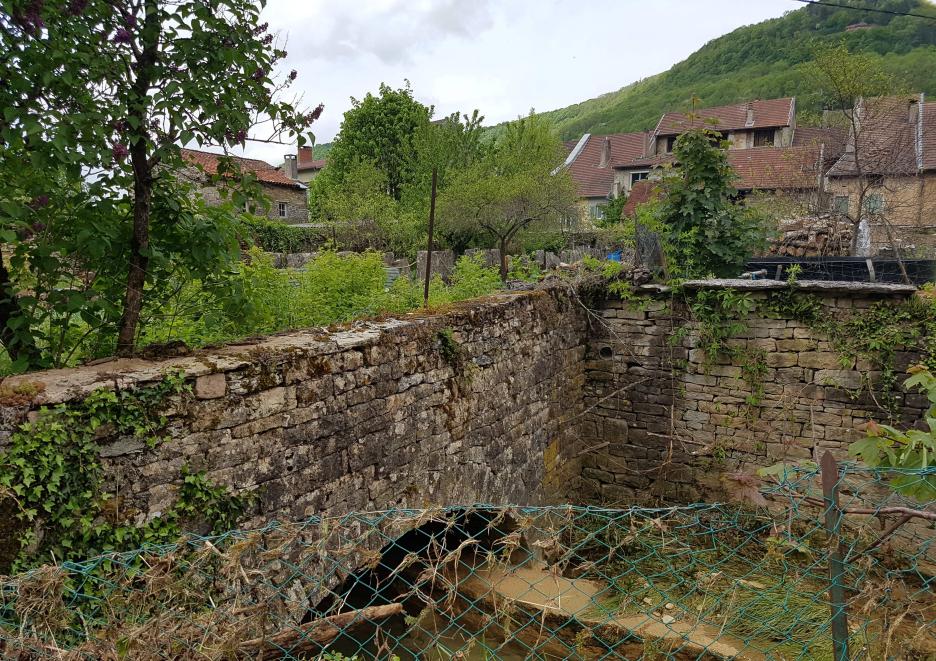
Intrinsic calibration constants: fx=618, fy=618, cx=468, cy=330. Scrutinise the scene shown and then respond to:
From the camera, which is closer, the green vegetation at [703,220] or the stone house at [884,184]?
the green vegetation at [703,220]

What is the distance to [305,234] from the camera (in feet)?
68.5

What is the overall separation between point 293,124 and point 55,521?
2.69m

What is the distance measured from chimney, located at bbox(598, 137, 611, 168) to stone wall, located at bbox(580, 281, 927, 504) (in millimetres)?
33671

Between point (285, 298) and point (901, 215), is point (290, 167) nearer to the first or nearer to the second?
point (901, 215)

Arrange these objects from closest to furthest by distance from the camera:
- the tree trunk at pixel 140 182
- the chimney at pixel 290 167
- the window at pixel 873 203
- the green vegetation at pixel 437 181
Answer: the tree trunk at pixel 140 182
the window at pixel 873 203
the green vegetation at pixel 437 181
the chimney at pixel 290 167

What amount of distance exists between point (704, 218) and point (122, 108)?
7.20 metres

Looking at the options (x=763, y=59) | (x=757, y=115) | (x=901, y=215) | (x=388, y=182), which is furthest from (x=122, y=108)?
(x=763, y=59)

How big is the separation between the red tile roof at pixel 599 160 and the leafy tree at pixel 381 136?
10596 mm

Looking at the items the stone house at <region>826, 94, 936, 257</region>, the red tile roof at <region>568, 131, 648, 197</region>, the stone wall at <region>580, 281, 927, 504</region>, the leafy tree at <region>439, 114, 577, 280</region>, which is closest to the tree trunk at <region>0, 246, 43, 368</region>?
the stone wall at <region>580, 281, 927, 504</region>

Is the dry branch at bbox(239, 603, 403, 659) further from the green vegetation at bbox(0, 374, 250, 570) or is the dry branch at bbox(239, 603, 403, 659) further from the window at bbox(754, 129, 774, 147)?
the window at bbox(754, 129, 774, 147)

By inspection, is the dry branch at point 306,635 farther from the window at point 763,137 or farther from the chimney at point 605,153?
the chimney at point 605,153

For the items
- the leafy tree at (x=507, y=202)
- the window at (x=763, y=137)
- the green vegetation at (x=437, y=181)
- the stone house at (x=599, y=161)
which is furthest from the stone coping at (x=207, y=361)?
the window at (x=763, y=137)

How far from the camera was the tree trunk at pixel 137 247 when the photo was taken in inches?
146

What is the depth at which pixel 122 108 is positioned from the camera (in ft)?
11.1
